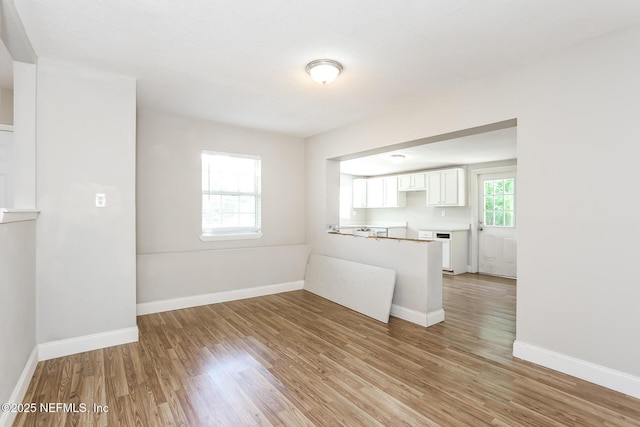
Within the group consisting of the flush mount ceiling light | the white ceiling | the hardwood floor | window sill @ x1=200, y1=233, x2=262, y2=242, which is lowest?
the hardwood floor

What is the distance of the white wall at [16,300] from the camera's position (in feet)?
6.00

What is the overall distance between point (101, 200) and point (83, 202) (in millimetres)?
138

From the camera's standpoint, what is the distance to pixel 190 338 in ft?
10.5

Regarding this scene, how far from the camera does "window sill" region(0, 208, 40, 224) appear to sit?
1.76 metres

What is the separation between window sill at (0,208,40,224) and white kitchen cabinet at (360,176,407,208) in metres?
6.79

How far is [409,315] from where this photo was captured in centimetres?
370

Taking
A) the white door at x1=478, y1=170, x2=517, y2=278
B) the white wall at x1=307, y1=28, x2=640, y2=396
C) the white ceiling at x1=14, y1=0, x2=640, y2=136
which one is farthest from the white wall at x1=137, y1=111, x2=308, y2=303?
the white door at x1=478, y1=170, x2=517, y2=278

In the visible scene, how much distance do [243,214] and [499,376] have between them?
3779 millimetres

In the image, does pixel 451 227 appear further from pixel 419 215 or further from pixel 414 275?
pixel 414 275

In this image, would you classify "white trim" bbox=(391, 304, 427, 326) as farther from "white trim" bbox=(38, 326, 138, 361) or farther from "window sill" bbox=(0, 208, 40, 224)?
"window sill" bbox=(0, 208, 40, 224)

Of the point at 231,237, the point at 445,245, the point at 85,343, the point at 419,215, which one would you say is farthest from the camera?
the point at 419,215

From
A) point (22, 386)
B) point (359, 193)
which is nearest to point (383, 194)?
point (359, 193)

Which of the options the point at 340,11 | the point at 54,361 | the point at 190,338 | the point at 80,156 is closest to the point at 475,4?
the point at 340,11

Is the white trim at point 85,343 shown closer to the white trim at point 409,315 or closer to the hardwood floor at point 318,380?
the hardwood floor at point 318,380
